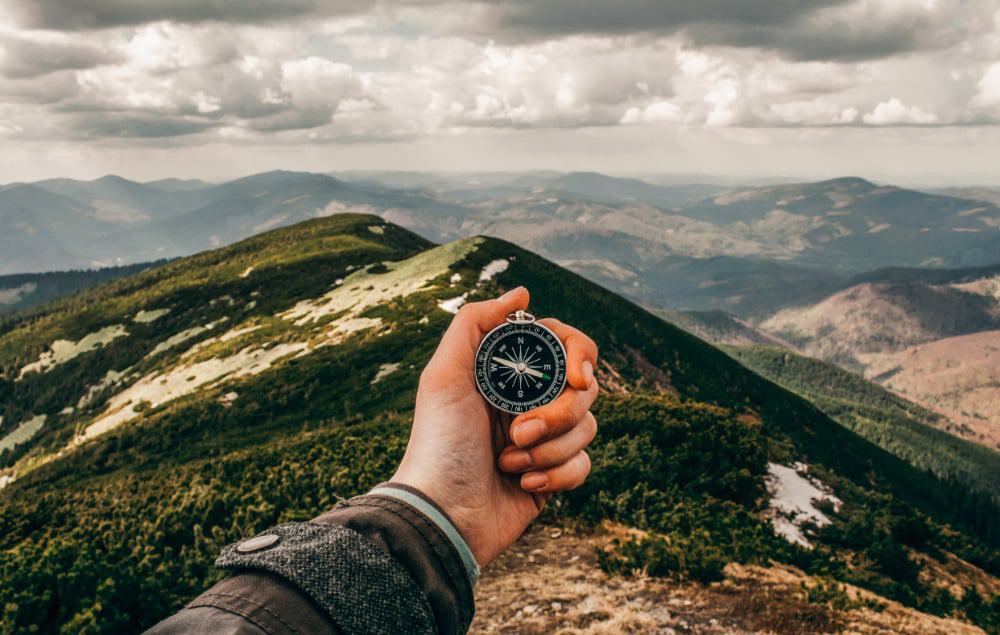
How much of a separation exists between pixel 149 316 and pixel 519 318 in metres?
127

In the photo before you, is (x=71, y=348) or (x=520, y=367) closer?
(x=520, y=367)

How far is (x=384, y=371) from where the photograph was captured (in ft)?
166

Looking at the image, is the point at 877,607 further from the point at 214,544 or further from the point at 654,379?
the point at 654,379

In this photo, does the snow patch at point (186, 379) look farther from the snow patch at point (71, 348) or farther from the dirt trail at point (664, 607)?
the dirt trail at point (664, 607)

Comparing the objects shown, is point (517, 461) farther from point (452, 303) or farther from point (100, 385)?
point (100, 385)

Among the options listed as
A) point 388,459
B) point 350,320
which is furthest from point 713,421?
point 350,320

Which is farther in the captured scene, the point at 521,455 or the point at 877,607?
the point at 877,607

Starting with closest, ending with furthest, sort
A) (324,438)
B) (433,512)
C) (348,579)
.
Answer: (348,579)
(433,512)
(324,438)

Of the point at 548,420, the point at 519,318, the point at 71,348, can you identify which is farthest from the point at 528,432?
the point at 71,348

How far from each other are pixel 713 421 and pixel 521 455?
20291mm

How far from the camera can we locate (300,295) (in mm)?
92062

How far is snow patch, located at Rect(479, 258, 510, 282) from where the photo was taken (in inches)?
3036

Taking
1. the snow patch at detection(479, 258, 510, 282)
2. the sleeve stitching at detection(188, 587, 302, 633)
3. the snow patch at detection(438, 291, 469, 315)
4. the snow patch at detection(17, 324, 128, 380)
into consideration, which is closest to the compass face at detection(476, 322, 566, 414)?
the sleeve stitching at detection(188, 587, 302, 633)

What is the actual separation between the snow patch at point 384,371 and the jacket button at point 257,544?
1815 inches
